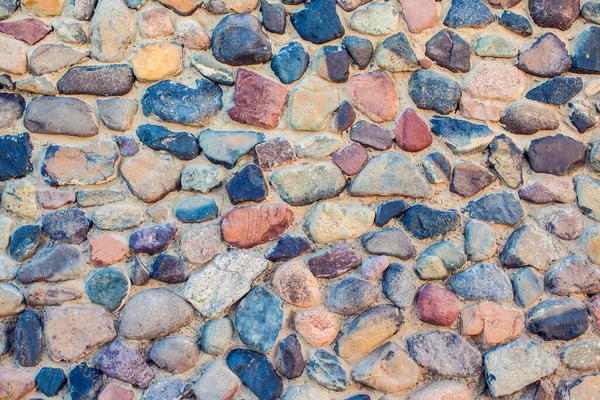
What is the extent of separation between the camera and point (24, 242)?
5.58 feet

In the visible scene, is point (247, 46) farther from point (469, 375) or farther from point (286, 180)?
point (469, 375)

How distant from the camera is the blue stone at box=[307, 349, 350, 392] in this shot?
171 cm

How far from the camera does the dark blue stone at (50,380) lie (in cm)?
167

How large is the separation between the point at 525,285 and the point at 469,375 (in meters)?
0.31

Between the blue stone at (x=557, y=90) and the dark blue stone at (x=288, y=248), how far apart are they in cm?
84

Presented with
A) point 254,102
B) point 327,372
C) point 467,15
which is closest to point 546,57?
point 467,15

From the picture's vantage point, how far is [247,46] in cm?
180

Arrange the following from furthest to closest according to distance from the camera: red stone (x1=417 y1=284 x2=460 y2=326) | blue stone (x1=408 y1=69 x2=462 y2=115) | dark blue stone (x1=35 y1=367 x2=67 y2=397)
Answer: blue stone (x1=408 y1=69 x2=462 y2=115) → red stone (x1=417 y1=284 x2=460 y2=326) → dark blue stone (x1=35 y1=367 x2=67 y2=397)

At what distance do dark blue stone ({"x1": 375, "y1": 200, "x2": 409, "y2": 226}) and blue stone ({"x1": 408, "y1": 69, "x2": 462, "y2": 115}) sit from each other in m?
0.31

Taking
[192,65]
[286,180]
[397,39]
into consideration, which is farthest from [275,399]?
[397,39]

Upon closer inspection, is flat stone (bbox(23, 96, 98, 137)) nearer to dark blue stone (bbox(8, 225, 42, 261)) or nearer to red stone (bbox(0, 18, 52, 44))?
red stone (bbox(0, 18, 52, 44))

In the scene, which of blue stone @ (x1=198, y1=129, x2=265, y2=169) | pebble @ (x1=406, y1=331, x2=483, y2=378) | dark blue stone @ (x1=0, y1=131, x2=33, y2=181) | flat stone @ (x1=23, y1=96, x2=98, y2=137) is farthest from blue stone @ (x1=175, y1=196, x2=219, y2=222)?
pebble @ (x1=406, y1=331, x2=483, y2=378)

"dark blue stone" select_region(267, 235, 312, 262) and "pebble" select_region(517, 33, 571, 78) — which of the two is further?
"pebble" select_region(517, 33, 571, 78)

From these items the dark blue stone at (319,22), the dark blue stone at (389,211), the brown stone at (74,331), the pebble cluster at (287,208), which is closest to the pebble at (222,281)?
the pebble cluster at (287,208)
